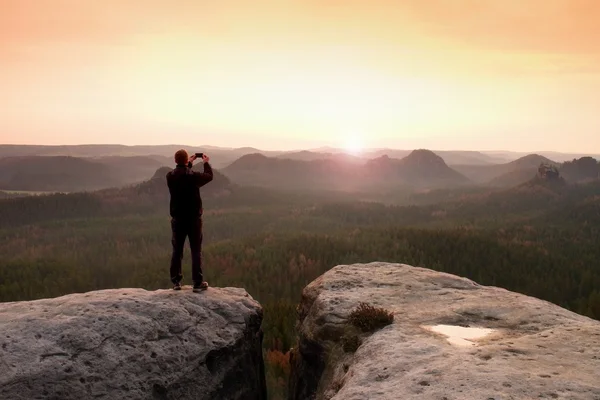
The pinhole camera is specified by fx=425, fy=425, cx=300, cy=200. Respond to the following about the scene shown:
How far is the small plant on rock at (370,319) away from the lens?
30.2 feet

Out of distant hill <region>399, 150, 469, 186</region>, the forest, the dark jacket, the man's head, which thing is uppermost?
the man's head

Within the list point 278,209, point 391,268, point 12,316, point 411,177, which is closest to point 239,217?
point 278,209

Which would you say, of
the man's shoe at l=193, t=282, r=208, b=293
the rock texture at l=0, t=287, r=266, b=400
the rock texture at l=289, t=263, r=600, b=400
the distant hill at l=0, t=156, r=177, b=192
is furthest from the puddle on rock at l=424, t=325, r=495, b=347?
the distant hill at l=0, t=156, r=177, b=192

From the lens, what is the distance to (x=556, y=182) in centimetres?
8444

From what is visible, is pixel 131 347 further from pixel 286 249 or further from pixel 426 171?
pixel 426 171

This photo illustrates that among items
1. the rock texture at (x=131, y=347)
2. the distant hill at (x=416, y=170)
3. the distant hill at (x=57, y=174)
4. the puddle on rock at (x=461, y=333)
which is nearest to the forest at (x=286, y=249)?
the rock texture at (x=131, y=347)

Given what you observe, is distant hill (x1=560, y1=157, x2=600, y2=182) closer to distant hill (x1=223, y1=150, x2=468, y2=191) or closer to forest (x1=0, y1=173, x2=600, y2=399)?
distant hill (x1=223, y1=150, x2=468, y2=191)

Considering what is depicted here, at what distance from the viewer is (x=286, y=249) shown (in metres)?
Result: 35.3

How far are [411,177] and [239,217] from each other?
116 m

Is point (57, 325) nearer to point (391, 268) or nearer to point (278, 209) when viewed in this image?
point (391, 268)

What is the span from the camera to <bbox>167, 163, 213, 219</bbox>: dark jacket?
1026 cm

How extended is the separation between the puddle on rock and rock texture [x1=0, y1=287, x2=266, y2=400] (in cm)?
462

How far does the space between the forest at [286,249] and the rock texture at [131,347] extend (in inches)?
149

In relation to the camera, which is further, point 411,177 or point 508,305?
point 411,177
